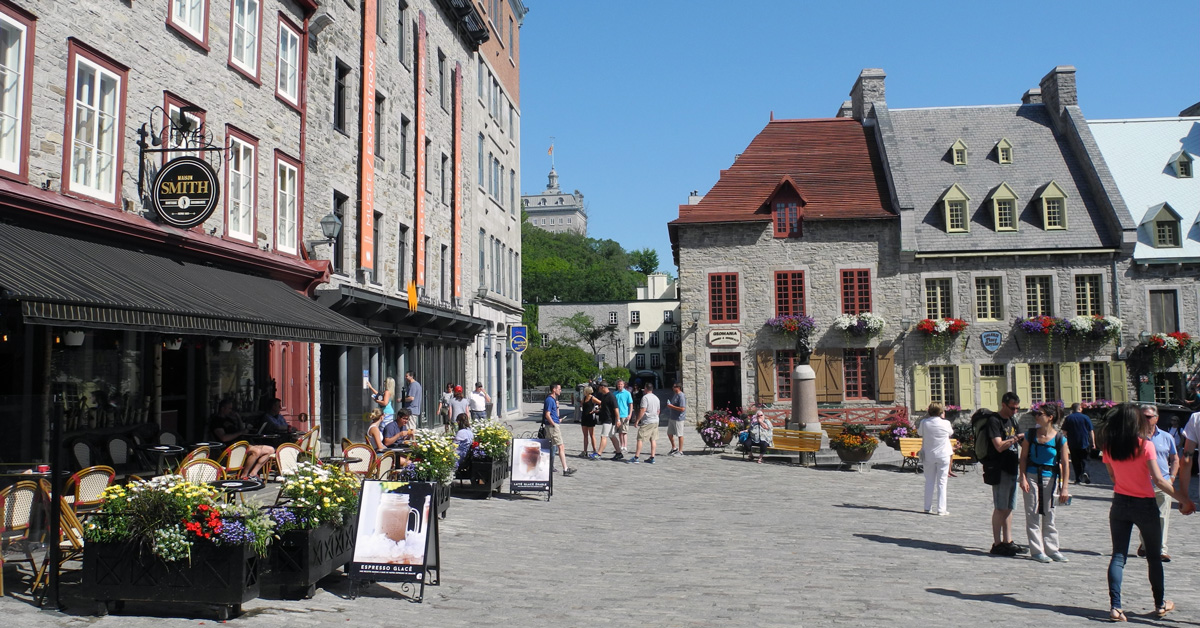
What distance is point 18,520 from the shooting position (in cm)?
673

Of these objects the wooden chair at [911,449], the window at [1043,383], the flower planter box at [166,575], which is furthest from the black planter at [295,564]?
the window at [1043,383]

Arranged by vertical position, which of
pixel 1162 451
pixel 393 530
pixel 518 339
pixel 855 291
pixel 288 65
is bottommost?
pixel 393 530

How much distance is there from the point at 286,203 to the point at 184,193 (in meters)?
4.73

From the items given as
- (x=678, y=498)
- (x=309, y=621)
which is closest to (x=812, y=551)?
(x=678, y=498)

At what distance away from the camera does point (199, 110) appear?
1355cm

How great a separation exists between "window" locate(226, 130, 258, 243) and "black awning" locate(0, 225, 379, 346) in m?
0.92

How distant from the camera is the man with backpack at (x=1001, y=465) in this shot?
9.73 meters

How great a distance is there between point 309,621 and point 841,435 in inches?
567

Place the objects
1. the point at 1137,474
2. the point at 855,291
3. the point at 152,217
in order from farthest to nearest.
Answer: the point at 855,291 < the point at 152,217 < the point at 1137,474

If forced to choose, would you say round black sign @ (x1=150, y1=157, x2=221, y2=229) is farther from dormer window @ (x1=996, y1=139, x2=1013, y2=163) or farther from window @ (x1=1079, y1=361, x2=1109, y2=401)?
dormer window @ (x1=996, y1=139, x2=1013, y2=163)

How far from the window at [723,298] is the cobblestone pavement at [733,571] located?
18.3m

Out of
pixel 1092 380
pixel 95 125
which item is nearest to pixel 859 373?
pixel 1092 380

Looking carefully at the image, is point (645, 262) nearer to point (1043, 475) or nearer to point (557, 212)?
point (557, 212)

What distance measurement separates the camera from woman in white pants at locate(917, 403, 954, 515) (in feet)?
40.5
